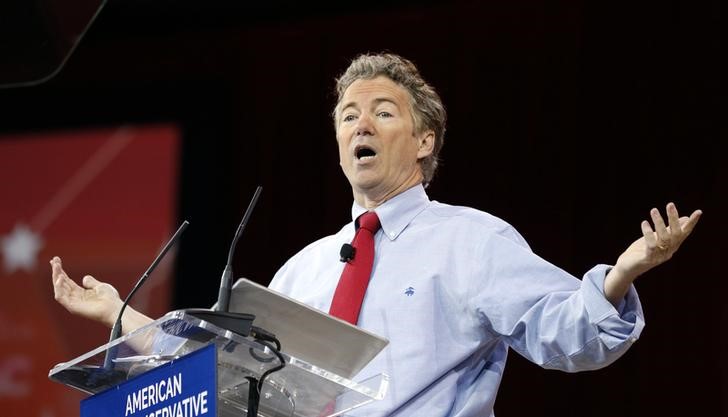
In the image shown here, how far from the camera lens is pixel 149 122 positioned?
5.36 m

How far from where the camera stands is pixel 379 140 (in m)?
2.80

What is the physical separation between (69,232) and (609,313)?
3.60 meters

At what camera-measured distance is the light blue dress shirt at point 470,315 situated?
225cm

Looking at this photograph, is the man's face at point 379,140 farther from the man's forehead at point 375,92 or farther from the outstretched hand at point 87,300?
the outstretched hand at point 87,300

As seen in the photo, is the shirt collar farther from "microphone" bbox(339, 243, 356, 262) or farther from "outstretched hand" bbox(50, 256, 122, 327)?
"outstretched hand" bbox(50, 256, 122, 327)

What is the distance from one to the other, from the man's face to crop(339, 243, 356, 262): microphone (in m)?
0.22

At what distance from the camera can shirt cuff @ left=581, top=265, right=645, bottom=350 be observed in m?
2.20

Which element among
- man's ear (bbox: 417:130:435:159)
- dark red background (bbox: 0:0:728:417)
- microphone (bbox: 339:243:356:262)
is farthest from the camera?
dark red background (bbox: 0:0:728:417)

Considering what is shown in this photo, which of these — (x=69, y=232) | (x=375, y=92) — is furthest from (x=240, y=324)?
(x=69, y=232)

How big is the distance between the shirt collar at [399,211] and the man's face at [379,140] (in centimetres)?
6

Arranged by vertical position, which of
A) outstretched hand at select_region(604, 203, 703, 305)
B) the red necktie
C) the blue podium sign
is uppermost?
the red necktie

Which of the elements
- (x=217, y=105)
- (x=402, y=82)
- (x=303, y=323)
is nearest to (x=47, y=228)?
(x=217, y=105)

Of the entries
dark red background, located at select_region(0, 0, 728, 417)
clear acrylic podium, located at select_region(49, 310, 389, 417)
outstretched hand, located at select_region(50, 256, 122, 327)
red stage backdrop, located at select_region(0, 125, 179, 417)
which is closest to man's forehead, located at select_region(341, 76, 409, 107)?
outstretched hand, located at select_region(50, 256, 122, 327)

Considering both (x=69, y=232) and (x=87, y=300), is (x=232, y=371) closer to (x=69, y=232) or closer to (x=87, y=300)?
(x=87, y=300)
